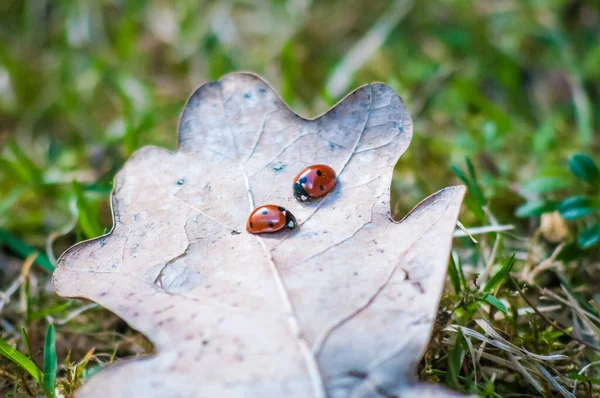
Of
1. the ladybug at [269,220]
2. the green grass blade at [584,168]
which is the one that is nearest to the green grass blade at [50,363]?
the ladybug at [269,220]

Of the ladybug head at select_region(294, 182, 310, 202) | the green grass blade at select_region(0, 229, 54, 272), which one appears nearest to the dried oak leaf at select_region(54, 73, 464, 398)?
the ladybug head at select_region(294, 182, 310, 202)

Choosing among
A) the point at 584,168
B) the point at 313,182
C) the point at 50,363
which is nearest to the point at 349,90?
the point at 584,168

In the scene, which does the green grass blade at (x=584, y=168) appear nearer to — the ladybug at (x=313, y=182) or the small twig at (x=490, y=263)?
the small twig at (x=490, y=263)

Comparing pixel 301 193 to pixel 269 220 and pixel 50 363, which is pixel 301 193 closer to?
pixel 269 220

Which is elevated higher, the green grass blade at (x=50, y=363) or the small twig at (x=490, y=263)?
the green grass blade at (x=50, y=363)

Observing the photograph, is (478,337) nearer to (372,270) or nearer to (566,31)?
(372,270)

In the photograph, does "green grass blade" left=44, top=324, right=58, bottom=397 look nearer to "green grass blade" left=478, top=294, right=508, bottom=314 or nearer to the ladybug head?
the ladybug head
